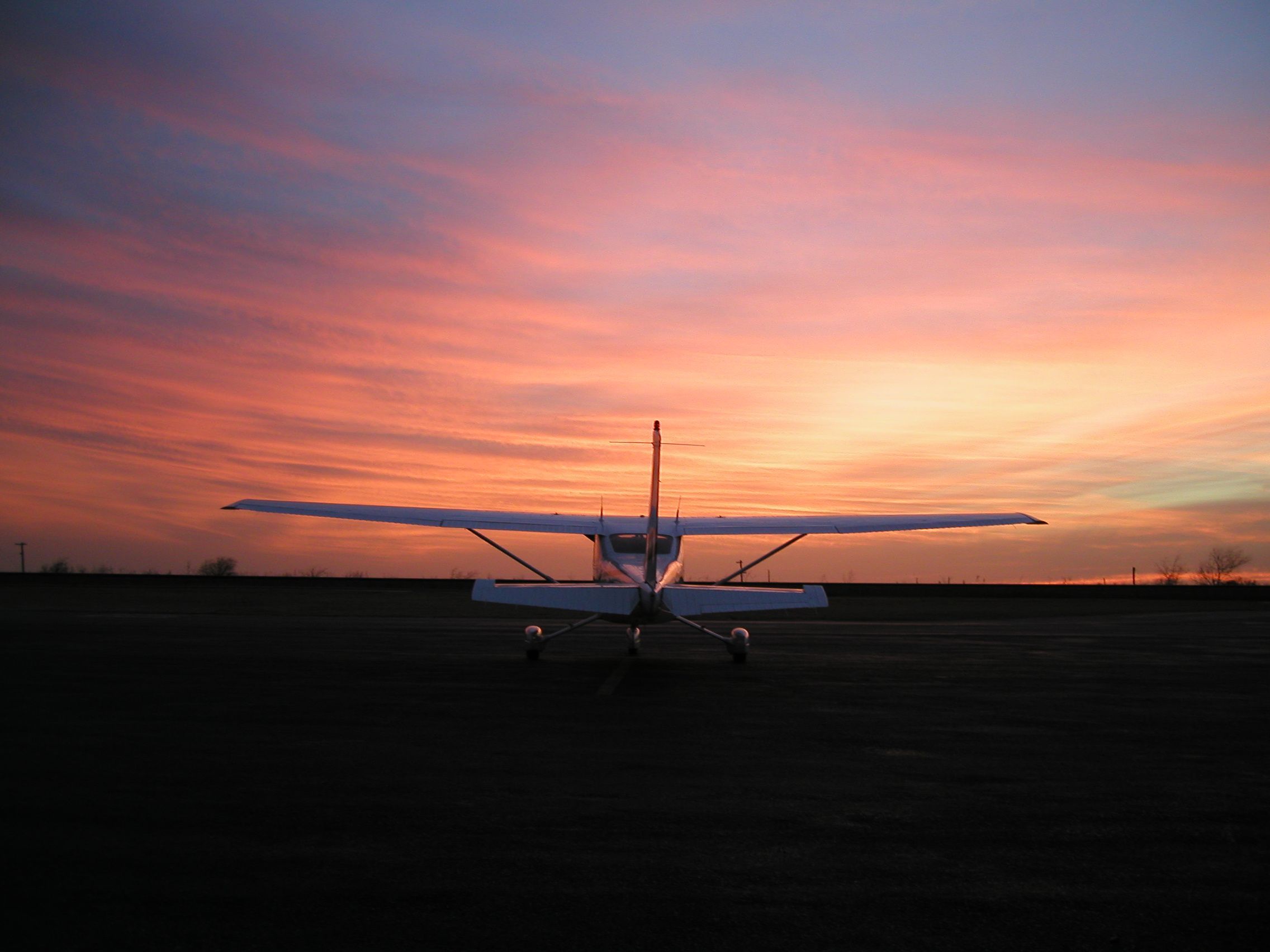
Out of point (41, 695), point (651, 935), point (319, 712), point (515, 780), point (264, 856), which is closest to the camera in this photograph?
point (651, 935)

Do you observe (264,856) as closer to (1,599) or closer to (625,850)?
(625,850)

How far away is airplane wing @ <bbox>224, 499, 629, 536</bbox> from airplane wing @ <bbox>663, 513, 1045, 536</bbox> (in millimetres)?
1486

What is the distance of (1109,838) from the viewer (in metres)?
6.57

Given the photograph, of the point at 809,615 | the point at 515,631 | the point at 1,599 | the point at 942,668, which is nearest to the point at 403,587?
the point at 1,599

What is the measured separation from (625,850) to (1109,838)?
9.90 feet

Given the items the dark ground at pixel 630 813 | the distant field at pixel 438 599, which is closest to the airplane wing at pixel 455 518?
the dark ground at pixel 630 813

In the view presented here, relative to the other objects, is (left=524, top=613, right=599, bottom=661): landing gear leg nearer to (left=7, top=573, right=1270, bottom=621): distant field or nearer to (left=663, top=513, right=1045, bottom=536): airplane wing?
(left=663, top=513, right=1045, bottom=536): airplane wing

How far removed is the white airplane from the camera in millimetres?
17266

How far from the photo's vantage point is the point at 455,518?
21078mm

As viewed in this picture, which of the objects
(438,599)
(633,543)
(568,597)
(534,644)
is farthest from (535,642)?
(438,599)

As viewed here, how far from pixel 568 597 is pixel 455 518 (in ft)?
15.8

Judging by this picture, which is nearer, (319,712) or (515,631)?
(319,712)

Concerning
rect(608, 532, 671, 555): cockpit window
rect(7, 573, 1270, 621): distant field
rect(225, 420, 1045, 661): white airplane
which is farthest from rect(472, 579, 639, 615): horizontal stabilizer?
rect(7, 573, 1270, 621): distant field

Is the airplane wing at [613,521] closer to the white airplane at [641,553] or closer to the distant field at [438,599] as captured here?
the white airplane at [641,553]
